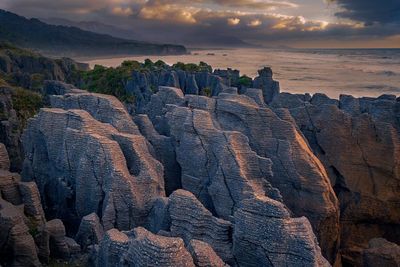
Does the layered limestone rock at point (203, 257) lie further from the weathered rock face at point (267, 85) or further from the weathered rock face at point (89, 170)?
the weathered rock face at point (267, 85)

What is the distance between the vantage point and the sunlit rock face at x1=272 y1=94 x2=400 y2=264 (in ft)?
62.4

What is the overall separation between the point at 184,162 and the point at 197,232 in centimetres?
515

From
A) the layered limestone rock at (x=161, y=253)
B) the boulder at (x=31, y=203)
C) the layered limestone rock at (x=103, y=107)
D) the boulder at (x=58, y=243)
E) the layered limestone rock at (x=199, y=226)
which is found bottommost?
the boulder at (x=58, y=243)

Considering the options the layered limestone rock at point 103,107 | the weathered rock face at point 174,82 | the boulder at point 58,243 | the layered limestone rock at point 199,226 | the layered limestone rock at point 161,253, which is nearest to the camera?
the layered limestone rock at point 161,253

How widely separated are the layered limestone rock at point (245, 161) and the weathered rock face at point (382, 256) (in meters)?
1.89

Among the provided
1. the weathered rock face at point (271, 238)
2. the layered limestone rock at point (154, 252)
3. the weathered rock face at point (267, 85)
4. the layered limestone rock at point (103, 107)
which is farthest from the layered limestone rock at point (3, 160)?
the weathered rock face at point (267, 85)

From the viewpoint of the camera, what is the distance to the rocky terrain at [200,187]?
10516mm

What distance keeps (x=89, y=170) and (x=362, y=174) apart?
11.6 metres

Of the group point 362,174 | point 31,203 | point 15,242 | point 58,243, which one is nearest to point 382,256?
point 362,174

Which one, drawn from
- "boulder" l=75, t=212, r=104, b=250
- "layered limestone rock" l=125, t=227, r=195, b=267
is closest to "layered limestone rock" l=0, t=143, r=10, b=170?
"boulder" l=75, t=212, r=104, b=250

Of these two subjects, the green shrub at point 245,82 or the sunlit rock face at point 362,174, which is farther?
the green shrub at point 245,82

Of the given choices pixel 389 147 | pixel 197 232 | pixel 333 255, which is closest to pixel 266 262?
pixel 197 232

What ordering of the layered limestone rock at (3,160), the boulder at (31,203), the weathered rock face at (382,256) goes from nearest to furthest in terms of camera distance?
1. the boulder at (31,203)
2. the weathered rock face at (382,256)
3. the layered limestone rock at (3,160)

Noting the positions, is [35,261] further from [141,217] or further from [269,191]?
[269,191]
